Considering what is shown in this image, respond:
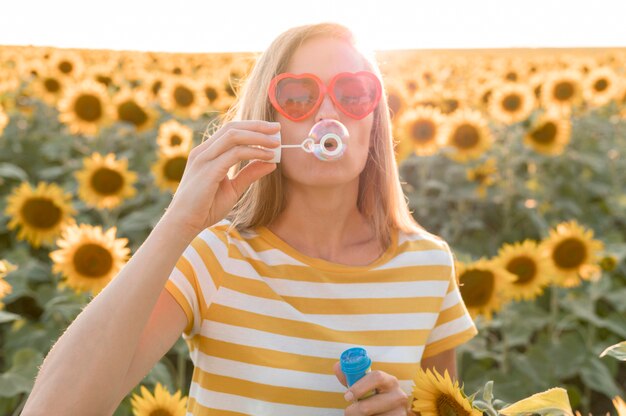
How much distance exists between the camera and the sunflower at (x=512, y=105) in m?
5.94

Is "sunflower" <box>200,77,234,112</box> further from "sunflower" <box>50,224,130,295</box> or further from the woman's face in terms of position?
the woman's face

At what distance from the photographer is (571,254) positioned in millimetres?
3510

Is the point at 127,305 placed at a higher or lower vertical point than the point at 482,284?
lower

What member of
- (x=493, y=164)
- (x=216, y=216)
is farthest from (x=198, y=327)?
(x=493, y=164)

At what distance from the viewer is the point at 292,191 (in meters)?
2.06

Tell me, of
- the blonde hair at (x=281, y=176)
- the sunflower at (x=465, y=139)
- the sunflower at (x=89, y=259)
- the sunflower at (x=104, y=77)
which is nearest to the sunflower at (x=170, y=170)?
the sunflower at (x=89, y=259)

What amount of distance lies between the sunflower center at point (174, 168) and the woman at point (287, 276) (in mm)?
2186

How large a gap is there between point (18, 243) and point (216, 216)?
2875 mm

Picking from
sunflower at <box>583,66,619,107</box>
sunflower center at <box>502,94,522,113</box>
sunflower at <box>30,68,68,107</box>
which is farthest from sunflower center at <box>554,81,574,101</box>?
sunflower at <box>30,68,68,107</box>

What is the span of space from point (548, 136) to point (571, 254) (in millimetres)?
2039

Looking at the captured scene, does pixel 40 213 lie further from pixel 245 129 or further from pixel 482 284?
pixel 245 129

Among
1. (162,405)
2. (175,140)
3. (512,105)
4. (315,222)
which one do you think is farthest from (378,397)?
(512,105)

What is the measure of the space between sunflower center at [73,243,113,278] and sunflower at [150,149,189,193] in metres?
1.29

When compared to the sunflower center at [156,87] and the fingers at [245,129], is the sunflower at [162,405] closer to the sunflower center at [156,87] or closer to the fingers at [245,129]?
the fingers at [245,129]
